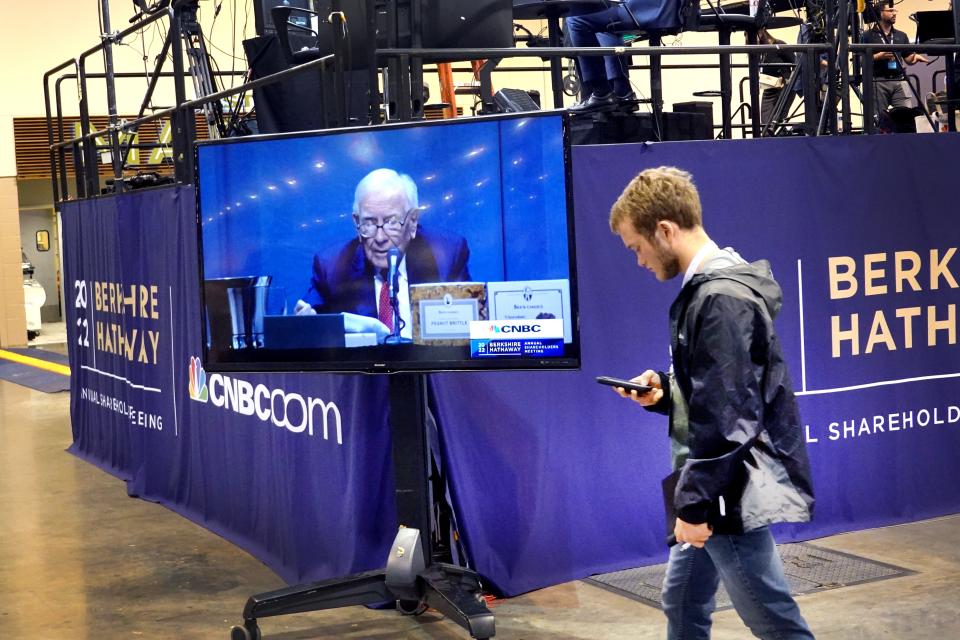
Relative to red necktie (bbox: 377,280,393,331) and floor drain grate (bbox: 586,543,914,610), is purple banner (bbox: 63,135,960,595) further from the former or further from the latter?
red necktie (bbox: 377,280,393,331)

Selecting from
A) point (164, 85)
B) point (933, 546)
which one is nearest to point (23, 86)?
point (164, 85)

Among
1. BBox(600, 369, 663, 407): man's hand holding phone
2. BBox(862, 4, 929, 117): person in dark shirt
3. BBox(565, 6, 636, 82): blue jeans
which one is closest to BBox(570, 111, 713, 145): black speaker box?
BBox(565, 6, 636, 82): blue jeans

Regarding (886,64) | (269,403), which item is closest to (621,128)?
(269,403)

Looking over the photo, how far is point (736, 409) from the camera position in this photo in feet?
8.77

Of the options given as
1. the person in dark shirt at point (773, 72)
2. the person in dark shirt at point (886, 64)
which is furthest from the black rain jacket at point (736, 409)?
the person in dark shirt at point (886, 64)

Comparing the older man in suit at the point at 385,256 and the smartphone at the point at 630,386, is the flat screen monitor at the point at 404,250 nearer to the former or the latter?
the older man in suit at the point at 385,256

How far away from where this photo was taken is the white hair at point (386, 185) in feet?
12.8

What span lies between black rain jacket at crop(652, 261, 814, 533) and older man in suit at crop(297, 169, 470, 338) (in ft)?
3.82

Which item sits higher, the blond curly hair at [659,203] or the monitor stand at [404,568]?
the blond curly hair at [659,203]

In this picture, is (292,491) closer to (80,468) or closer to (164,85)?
(80,468)

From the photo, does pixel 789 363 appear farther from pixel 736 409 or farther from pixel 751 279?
pixel 736 409

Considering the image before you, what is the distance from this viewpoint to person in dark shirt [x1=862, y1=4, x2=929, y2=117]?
25.0ft

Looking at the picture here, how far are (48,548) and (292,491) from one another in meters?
1.55

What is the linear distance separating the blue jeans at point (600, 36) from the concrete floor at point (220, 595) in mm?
2452
